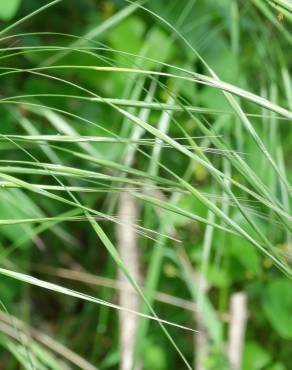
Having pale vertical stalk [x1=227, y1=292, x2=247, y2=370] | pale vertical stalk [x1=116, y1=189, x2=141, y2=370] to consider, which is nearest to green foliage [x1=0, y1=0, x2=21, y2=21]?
pale vertical stalk [x1=116, y1=189, x2=141, y2=370]

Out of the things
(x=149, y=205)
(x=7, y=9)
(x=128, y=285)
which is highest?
(x=7, y=9)

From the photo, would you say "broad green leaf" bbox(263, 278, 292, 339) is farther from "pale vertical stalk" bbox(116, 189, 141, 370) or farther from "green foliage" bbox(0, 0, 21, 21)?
"green foliage" bbox(0, 0, 21, 21)

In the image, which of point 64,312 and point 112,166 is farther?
point 64,312

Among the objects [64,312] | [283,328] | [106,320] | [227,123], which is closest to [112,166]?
[227,123]

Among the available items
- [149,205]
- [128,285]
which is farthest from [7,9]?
[128,285]

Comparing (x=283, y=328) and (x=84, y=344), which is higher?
(x=283, y=328)

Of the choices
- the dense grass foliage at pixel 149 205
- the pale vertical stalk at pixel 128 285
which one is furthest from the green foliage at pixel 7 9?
the pale vertical stalk at pixel 128 285

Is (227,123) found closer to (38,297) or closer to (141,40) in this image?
(141,40)

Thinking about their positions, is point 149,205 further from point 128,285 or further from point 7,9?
point 7,9
